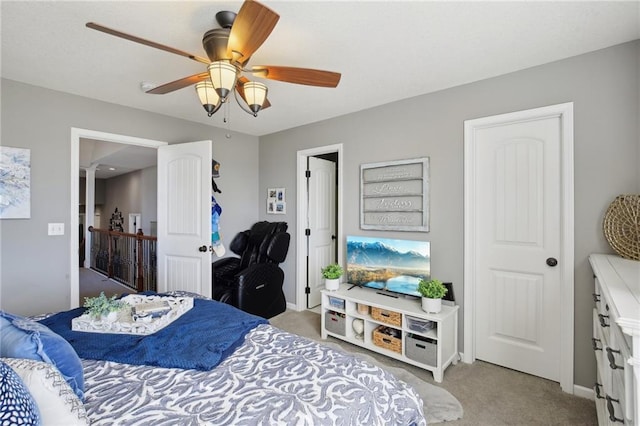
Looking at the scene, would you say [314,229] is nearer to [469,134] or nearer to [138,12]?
[469,134]

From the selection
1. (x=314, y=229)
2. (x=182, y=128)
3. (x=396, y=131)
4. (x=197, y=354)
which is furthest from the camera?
(x=314, y=229)

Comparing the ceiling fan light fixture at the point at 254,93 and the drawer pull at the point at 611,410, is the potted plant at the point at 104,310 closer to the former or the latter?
the ceiling fan light fixture at the point at 254,93

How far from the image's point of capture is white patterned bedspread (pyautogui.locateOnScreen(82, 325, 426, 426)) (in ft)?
3.07

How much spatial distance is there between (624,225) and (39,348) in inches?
119

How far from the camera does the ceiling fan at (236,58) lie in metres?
1.26

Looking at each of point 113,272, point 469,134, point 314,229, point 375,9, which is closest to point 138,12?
point 375,9

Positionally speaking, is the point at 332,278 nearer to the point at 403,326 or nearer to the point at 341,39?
the point at 403,326

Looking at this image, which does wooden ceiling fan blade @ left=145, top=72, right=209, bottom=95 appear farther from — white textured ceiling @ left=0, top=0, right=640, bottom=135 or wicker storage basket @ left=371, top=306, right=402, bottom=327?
wicker storage basket @ left=371, top=306, right=402, bottom=327

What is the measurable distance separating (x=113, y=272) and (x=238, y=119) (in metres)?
4.28

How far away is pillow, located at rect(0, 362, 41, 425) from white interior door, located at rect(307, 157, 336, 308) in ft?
10.4

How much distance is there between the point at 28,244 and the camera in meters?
2.49

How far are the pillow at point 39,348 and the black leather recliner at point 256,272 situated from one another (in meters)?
2.11

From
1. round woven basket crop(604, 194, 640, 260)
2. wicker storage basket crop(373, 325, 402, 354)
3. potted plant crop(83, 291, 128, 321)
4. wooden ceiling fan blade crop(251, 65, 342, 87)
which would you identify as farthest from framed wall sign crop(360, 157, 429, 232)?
potted plant crop(83, 291, 128, 321)

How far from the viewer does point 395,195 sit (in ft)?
9.52
